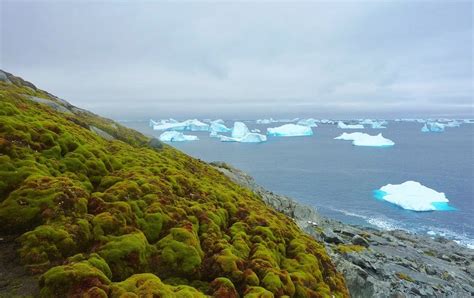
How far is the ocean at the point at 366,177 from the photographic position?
6769 cm

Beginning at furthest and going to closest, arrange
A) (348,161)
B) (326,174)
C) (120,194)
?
(348,161) → (326,174) → (120,194)

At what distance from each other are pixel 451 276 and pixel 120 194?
35073 millimetres

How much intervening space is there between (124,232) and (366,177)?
100 m

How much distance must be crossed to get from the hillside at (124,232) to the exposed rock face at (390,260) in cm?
590

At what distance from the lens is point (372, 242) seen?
143ft

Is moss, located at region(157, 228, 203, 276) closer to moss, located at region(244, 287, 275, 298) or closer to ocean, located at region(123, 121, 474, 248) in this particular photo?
moss, located at region(244, 287, 275, 298)

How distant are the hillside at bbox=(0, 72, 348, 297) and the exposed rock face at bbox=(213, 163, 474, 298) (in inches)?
232

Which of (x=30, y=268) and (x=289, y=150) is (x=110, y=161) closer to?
(x=30, y=268)

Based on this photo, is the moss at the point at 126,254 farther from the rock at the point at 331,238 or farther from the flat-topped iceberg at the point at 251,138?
the flat-topped iceberg at the point at 251,138

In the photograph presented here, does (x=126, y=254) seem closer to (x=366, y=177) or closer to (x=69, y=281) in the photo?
(x=69, y=281)

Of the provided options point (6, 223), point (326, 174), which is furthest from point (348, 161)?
point (6, 223)

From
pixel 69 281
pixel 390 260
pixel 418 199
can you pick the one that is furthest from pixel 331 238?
pixel 418 199

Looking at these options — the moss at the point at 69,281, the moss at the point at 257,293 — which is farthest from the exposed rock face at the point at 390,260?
the moss at the point at 69,281

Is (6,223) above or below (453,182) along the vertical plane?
above
